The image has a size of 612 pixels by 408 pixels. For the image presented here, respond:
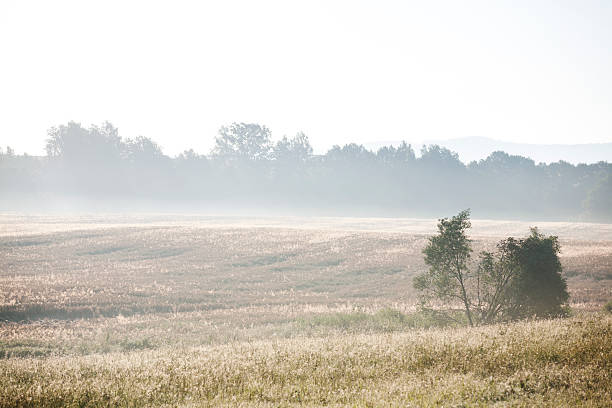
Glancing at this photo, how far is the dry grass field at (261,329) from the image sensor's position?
22.6 feet

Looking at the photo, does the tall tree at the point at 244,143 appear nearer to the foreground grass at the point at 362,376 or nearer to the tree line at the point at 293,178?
the tree line at the point at 293,178

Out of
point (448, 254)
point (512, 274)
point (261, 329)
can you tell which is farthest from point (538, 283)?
point (261, 329)

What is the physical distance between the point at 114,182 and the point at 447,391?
128m

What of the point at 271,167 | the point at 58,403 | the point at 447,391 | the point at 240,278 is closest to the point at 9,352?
the point at 58,403

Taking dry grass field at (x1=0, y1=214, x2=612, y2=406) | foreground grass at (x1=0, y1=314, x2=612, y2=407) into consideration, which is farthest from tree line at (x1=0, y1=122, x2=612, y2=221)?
foreground grass at (x1=0, y1=314, x2=612, y2=407)

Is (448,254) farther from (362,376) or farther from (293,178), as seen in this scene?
(293,178)

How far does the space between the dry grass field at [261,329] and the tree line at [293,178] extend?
232 feet

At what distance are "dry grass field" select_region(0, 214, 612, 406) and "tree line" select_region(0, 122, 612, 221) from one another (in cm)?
7060

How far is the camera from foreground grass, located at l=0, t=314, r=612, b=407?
651 cm

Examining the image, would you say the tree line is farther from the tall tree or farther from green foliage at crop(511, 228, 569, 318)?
green foliage at crop(511, 228, 569, 318)

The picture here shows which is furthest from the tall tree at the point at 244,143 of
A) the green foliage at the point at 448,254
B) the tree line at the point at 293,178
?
the green foliage at the point at 448,254

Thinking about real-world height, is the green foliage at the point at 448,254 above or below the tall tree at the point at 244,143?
below

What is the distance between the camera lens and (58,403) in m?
6.67

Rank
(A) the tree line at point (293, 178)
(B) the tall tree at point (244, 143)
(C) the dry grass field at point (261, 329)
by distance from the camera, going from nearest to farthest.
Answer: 1. (C) the dry grass field at point (261, 329)
2. (A) the tree line at point (293, 178)
3. (B) the tall tree at point (244, 143)
